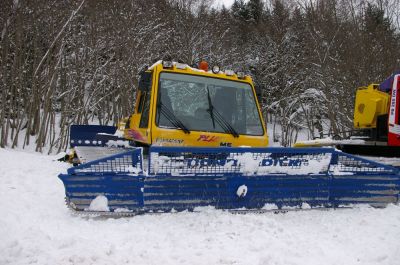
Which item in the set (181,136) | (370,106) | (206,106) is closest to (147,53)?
(370,106)

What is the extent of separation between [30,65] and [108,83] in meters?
5.31

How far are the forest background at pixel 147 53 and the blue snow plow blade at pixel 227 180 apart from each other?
11.6 m

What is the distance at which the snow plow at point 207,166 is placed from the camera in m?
4.80

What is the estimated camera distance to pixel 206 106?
6020 mm

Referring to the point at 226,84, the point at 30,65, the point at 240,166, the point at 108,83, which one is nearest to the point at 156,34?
the point at 108,83

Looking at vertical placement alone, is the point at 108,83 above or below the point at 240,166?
above

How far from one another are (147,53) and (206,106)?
54.3 feet

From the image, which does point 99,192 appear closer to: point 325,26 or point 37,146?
point 37,146

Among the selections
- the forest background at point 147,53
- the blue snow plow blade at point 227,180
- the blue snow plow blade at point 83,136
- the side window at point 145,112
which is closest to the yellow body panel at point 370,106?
the blue snow plow blade at point 227,180

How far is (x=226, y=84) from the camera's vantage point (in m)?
6.32

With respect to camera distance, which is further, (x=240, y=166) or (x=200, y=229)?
(x=240, y=166)

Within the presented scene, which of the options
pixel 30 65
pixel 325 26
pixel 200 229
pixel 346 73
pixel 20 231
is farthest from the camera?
pixel 325 26

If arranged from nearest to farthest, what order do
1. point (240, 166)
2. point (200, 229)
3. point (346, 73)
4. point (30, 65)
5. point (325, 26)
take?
point (200, 229) → point (240, 166) → point (30, 65) → point (346, 73) → point (325, 26)

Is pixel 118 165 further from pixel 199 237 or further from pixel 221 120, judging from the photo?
→ pixel 221 120
